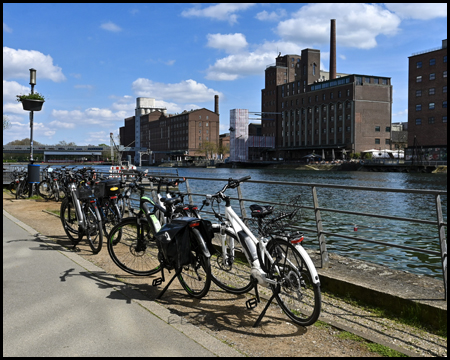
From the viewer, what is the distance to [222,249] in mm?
5402

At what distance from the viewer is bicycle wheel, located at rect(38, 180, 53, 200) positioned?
1717 cm

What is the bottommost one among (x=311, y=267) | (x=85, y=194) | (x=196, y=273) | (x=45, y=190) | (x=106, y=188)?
(x=196, y=273)

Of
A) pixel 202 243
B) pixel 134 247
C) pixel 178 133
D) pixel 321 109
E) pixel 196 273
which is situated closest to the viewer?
pixel 202 243

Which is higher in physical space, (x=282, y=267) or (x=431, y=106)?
(x=431, y=106)

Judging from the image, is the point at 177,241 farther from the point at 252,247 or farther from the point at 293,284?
the point at 293,284

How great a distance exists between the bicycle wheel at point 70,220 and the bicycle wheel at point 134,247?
1.92m

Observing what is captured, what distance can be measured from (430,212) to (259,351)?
825 inches

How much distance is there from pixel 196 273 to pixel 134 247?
54.9 inches

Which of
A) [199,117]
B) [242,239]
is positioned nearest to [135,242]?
[242,239]

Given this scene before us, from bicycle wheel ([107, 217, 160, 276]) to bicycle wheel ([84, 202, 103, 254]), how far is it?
91 centimetres

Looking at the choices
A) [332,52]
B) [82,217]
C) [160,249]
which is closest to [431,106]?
[332,52]

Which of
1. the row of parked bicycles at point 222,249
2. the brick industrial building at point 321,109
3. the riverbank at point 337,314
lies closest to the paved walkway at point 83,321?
the riverbank at point 337,314

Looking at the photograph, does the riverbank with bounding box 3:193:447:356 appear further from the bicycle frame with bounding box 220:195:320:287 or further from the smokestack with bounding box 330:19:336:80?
the smokestack with bounding box 330:19:336:80

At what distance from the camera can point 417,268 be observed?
1036cm
